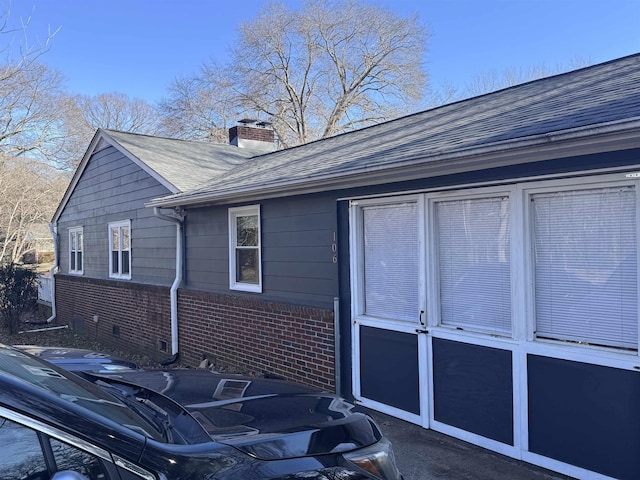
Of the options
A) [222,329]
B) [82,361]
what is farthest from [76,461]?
[222,329]

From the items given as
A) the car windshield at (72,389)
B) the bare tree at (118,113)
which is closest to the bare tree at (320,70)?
the bare tree at (118,113)

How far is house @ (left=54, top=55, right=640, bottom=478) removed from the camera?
12.1 feet

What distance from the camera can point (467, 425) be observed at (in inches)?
180

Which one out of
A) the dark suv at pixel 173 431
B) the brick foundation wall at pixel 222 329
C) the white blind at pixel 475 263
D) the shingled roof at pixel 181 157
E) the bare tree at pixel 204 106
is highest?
the bare tree at pixel 204 106

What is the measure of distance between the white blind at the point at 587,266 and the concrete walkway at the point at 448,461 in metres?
1.10

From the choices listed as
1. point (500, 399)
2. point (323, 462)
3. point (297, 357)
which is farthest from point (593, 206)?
point (297, 357)

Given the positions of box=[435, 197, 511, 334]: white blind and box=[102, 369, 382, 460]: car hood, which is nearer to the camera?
box=[102, 369, 382, 460]: car hood

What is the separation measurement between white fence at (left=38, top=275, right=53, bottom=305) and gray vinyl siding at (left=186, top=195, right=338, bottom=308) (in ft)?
33.0

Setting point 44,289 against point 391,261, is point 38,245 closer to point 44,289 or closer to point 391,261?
point 44,289

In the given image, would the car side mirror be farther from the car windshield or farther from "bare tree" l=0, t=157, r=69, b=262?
"bare tree" l=0, t=157, r=69, b=262

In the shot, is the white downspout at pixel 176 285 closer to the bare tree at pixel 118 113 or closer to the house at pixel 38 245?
the house at pixel 38 245

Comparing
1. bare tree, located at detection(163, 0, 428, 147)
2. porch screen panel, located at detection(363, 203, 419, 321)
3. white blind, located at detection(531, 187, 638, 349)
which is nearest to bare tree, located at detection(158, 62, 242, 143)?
bare tree, located at detection(163, 0, 428, 147)

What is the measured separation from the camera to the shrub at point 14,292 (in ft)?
41.7

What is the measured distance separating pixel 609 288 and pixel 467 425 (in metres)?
1.75
